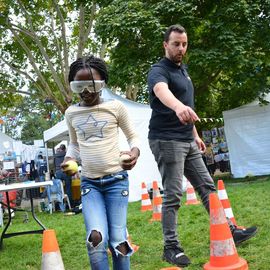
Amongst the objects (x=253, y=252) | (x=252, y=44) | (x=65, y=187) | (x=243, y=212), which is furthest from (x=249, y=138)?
(x=253, y=252)

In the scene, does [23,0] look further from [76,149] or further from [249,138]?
[76,149]

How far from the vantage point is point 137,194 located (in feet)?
35.9

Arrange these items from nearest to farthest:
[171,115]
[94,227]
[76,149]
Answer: [94,227], [76,149], [171,115]

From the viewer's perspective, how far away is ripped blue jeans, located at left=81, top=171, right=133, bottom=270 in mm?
2738

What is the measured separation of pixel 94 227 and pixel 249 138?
11645 mm

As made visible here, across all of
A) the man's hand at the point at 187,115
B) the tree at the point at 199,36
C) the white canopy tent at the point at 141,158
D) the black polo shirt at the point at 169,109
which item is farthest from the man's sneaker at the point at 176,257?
the tree at the point at 199,36

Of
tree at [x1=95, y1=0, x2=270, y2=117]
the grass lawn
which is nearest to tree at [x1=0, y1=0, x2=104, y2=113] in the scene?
tree at [x1=95, y1=0, x2=270, y2=117]

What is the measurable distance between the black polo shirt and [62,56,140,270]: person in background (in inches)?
29.3

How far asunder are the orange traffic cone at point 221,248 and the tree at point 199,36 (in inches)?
370

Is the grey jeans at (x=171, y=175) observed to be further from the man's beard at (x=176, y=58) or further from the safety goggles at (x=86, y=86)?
the safety goggles at (x=86, y=86)

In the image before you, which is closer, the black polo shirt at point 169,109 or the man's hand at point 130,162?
the man's hand at point 130,162

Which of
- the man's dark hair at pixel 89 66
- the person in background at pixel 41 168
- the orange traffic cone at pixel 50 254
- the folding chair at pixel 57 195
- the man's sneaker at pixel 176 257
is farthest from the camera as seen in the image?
the person in background at pixel 41 168

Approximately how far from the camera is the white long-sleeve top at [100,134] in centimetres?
→ 297

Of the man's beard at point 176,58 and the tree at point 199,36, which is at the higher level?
the tree at point 199,36
